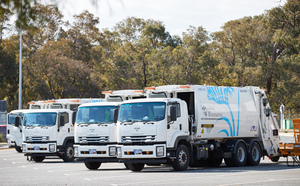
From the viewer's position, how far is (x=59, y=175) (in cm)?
1759

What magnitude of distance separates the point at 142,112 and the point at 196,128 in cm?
218

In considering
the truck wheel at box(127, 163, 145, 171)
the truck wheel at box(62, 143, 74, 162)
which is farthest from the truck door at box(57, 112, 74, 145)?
the truck wheel at box(127, 163, 145, 171)

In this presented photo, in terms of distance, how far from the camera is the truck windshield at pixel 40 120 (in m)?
24.3

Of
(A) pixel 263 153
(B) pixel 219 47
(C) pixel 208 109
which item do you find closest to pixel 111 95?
(C) pixel 208 109

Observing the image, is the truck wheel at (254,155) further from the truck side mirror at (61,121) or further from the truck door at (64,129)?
the truck side mirror at (61,121)

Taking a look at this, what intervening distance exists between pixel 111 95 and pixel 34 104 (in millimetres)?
9597

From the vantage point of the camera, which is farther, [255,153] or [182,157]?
[255,153]

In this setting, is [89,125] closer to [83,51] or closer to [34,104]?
[34,104]

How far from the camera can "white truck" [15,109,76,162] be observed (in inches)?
944

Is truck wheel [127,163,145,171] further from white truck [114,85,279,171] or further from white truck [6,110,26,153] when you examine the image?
white truck [6,110,26,153]

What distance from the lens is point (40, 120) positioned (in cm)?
2441

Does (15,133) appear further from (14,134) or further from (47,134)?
(47,134)

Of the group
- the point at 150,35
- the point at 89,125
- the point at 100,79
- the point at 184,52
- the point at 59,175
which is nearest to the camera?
the point at 59,175

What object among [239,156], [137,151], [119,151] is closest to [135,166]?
[119,151]
